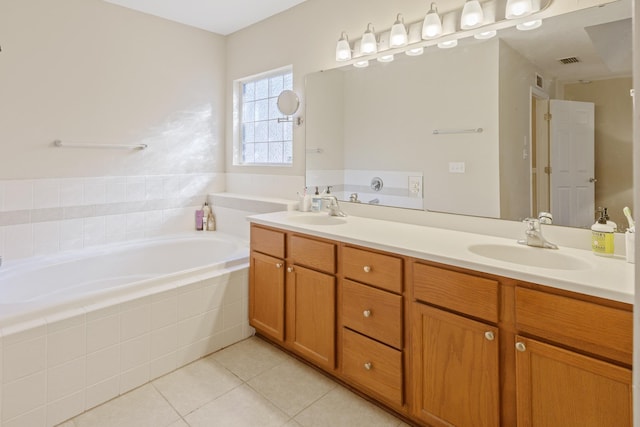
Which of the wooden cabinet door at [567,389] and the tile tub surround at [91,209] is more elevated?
the tile tub surround at [91,209]

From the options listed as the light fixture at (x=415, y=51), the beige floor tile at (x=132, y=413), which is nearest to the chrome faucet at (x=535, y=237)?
the light fixture at (x=415, y=51)

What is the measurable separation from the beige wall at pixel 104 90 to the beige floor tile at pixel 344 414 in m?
2.30

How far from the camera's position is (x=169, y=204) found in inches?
123

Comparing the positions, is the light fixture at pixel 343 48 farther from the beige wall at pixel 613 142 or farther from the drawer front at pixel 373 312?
the drawer front at pixel 373 312

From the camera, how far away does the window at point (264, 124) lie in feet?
10.1

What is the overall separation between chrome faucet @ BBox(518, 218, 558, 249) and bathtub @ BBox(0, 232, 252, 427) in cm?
167

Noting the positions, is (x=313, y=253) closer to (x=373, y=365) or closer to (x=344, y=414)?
(x=373, y=365)

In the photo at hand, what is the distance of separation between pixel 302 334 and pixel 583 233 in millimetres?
1466

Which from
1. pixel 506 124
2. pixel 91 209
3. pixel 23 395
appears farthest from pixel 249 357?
pixel 506 124

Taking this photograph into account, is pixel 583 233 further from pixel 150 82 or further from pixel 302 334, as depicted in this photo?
pixel 150 82

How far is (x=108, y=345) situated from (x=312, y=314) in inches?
41.2

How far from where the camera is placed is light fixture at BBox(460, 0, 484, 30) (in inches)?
69.3

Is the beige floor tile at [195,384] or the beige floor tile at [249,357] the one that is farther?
the beige floor tile at [249,357]

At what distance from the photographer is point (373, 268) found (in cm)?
164
